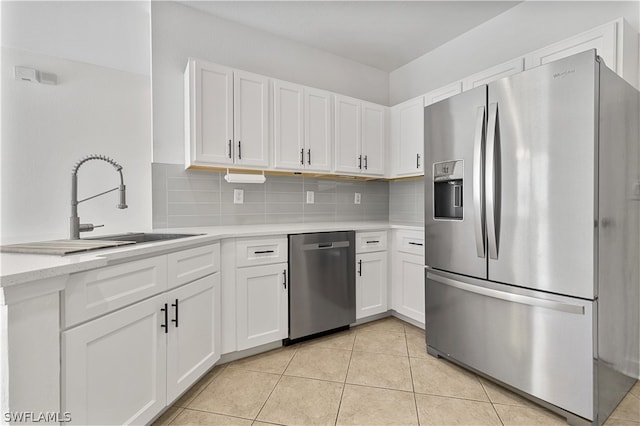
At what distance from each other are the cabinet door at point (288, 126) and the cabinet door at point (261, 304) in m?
0.89

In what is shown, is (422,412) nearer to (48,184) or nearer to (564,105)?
(564,105)

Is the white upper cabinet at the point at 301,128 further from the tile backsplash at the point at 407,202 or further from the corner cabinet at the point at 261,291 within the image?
the tile backsplash at the point at 407,202

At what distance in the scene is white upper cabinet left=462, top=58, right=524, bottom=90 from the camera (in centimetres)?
214

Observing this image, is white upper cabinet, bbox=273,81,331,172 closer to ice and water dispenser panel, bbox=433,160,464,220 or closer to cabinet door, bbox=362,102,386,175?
cabinet door, bbox=362,102,386,175

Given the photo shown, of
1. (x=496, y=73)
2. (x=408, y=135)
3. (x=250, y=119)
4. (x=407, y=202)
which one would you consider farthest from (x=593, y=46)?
(x=250, y=119)

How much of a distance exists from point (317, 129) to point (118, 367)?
2142 millimetres

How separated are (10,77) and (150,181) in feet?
3.37

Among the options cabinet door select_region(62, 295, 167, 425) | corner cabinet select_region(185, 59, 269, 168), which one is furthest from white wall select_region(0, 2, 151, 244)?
cabinet door select_region(62, 295, 167, 425)

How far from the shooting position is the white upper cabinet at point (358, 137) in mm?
2746

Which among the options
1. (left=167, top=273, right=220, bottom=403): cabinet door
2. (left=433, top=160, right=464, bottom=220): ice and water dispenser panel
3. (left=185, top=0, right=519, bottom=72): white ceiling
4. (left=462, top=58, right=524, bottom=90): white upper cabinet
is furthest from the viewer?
(left=185, top=0, right=519, bottom=72): white ceiling

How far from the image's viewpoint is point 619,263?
1.52 m

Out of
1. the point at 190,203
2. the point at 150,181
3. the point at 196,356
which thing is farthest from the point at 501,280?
the point at 150,181

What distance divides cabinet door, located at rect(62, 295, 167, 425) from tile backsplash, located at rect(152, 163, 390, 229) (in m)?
1.09

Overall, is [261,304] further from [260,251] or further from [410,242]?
[410,242]
